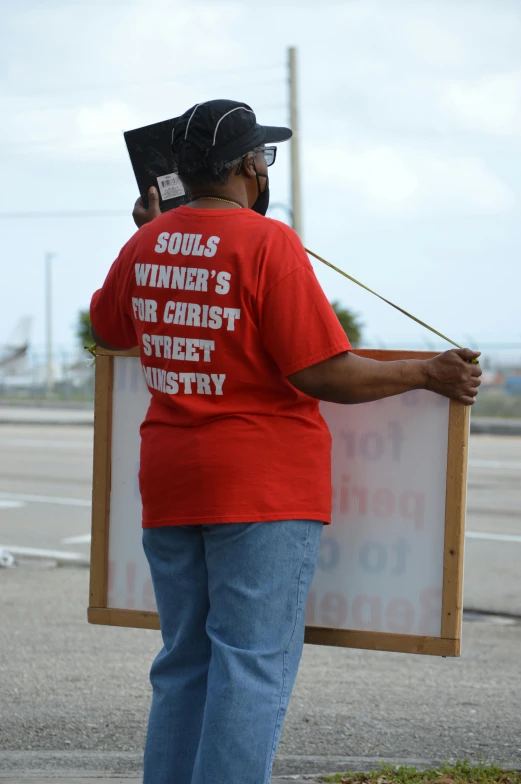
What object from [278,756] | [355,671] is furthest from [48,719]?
[355,671]

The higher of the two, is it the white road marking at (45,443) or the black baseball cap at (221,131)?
the black baseball cap at (221,131)

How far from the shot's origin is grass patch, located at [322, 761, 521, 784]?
316 cm

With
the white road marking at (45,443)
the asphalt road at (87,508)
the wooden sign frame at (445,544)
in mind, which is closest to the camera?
the wooden sign frame at (445,544)

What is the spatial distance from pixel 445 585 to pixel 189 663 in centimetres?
72

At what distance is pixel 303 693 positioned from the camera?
14.9 feet

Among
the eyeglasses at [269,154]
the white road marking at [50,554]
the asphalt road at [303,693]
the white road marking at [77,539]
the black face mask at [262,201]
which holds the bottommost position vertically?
the white road marking at [77,539]

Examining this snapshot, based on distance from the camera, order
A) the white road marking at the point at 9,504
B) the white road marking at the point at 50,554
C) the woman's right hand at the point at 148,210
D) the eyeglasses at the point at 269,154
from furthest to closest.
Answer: the white road marking at the point at 9,504, the white road marking at the point at 50,554, the woman's right hand at the point at 148,210, the eyeglasses at the point at 269,154

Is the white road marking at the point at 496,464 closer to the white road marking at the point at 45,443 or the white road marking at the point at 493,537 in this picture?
the white road marking at the point at 493,537

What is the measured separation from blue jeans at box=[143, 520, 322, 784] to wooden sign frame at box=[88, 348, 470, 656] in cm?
44

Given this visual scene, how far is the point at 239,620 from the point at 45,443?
60.0 ft

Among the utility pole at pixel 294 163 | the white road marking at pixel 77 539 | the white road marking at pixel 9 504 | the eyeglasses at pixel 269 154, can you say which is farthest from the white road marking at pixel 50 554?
the utility pole at pixel 294 163

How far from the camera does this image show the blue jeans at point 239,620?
2.32 meters

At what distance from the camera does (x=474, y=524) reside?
9.85 metres

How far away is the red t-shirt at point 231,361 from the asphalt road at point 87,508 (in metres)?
4.54
